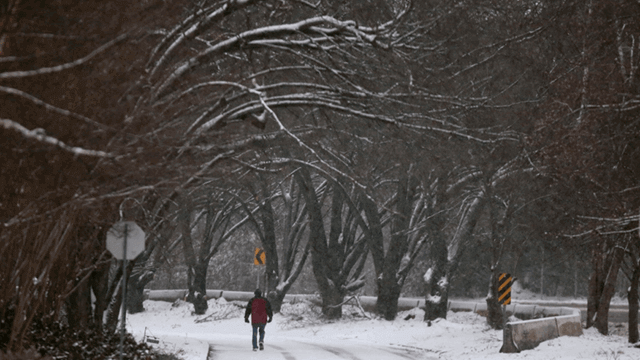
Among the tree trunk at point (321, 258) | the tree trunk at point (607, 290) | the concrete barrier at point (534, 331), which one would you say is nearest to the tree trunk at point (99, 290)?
the concrete barrier at point (534, 331)

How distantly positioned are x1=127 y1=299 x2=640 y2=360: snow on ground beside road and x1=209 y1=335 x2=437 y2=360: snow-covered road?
0.36 meters

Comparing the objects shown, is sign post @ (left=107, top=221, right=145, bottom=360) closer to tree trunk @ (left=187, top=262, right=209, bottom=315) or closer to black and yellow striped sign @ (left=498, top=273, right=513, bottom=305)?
black and yellow striped sign @ (left=498, top=273, right=513, bottom=305)

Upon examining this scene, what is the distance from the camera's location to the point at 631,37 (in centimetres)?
1861

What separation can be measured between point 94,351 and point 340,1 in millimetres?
6972

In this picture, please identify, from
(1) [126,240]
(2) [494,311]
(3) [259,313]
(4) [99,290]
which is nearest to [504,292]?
(3) [259,313]

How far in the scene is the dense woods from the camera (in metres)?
8.24

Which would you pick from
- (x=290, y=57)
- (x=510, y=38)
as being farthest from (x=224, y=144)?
(x=510, y=38)

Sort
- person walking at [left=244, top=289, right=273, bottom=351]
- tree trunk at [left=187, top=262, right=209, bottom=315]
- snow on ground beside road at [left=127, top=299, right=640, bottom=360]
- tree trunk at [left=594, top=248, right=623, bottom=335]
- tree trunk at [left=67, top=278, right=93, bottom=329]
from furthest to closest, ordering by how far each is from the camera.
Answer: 1. tree trunk at [left=187, top=262, right=209, bottom=315]
2. tree trunk at [left=594, top=248, right=623, bottom=335]
3. person walking at [left=244, top=289, right=273, bottom=351]
4. snow on ground beside road at [left=127, top=299, right=640, bottom=360]
5. tree trunk at [left=67, top=278, right=93, bottom=329]

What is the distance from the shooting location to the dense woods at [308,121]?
8242 mm

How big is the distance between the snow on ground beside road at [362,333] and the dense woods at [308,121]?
62.0 inches

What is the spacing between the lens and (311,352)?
21750mm

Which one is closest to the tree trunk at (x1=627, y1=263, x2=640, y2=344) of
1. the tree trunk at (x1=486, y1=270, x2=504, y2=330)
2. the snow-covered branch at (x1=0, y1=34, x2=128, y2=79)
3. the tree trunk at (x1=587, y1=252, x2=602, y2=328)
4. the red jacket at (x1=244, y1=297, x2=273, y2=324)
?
the tree trunk at (x1=587, y1=252, x2=602, y2=328)

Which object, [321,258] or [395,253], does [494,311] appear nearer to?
[395,253]

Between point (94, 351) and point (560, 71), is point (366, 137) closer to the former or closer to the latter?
point (560, 71)
